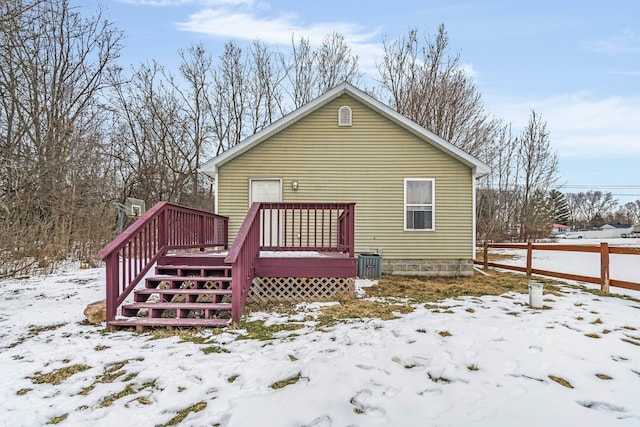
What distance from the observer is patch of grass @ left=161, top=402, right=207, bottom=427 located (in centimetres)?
226

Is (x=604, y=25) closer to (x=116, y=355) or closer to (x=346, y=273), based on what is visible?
(x=346, y=273)

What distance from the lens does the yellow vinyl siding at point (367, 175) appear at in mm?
8641

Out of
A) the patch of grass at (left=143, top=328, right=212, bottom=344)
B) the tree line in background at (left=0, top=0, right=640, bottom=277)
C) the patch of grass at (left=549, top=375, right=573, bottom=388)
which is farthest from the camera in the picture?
the tree line in background at (left=0, top=0, right=640, bottom=277)

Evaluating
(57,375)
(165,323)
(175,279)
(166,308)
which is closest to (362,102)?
(175,279)

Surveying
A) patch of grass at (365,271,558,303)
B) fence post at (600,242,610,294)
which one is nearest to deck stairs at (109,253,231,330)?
patch of grass at (365,271,558,303)

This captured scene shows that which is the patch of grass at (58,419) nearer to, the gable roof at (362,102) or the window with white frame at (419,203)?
the gable roof at (362,102)

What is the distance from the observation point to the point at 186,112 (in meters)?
20.6

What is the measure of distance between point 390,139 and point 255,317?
594 centimetres

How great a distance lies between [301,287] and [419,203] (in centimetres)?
438

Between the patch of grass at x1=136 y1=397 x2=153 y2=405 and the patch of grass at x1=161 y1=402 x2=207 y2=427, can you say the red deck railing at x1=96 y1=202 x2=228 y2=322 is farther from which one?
the patch of grass at x1=161 y1=402 x2=207 y2=427

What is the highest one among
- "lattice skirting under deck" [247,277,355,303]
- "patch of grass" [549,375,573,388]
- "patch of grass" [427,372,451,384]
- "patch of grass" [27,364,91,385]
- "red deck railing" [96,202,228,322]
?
"red deck railing" [96,202,228,322]

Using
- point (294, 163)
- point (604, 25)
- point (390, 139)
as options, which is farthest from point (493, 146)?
point (294, 163)

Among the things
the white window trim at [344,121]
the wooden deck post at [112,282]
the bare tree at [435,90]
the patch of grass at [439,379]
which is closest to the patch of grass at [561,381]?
the patch of grass at [439,379]

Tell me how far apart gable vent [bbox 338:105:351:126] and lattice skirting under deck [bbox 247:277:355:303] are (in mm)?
4523
